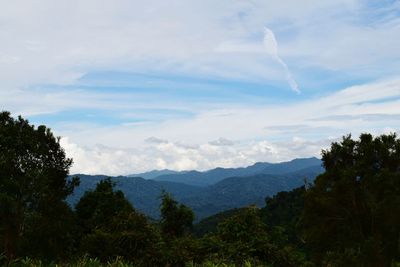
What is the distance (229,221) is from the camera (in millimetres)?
36000

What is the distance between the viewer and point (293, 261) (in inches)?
1330

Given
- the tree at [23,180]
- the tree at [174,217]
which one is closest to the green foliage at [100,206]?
the tree at [174,217]

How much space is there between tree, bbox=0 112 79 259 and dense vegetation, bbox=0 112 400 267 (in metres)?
0.08

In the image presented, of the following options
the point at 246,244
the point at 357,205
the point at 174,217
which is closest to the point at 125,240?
the point at 246,244

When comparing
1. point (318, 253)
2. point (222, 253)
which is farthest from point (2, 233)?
point (318, 253)

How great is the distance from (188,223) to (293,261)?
15677 millimetres

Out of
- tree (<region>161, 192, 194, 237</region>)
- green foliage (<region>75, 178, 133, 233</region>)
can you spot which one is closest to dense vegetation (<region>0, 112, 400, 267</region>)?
green foliage (<region>75, 178, 133, 233</region>)

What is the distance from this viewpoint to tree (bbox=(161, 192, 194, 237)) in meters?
46.7

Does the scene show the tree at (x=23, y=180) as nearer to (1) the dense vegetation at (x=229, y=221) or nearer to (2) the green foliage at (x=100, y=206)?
(1) the dense vegetation at (x=229, y=221)

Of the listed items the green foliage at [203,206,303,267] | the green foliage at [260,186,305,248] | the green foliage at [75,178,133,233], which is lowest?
the green foliage at [260,186,305,248]

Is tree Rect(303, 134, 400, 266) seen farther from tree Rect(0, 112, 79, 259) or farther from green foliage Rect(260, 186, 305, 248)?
green foliage Rect(260, 186, 305, 248)

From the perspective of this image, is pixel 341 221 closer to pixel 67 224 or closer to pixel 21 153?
pixel 67 224

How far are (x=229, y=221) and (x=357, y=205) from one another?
31.7ft

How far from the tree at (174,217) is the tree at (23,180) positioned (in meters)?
10.8
